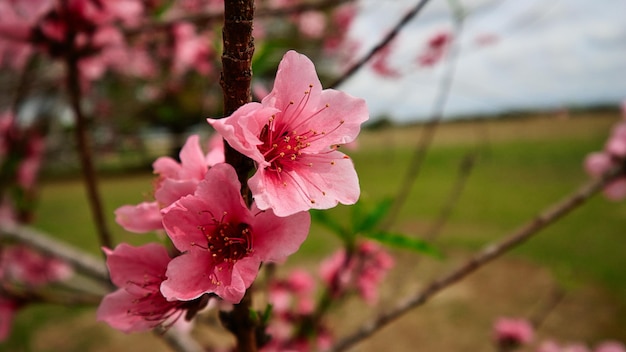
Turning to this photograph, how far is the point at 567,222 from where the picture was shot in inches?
176

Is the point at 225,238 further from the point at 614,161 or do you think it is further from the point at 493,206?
the point at 493,206

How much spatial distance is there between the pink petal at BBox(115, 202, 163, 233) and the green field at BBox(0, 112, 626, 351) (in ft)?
0.23

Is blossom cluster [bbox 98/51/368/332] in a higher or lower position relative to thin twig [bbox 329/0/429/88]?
lower

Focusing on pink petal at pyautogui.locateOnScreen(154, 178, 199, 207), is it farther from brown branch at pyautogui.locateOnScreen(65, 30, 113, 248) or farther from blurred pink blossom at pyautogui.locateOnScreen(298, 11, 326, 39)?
blurred pink blossom at pyautogui.locateOnScreen(298, 11, 326, 39)

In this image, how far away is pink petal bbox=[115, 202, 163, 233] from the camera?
346mm

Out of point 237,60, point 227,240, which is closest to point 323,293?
point 227,240

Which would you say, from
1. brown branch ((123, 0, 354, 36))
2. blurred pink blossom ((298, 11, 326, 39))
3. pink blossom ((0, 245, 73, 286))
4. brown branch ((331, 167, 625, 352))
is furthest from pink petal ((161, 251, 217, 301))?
blurred pink blossom ((298, 11, 326, 39))

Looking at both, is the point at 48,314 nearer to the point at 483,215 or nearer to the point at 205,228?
the point at 205,228

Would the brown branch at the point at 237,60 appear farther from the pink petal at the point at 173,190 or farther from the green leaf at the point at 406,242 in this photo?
the green leaf at the point at 406,242

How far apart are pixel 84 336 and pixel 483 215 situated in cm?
401

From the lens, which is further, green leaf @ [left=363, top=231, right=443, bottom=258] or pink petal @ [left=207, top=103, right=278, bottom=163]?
green leaf @ [left=363, top=231, right=443, bottom=258]

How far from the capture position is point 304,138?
353 millimetres

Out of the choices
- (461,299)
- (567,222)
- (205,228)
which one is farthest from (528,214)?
(205,228)

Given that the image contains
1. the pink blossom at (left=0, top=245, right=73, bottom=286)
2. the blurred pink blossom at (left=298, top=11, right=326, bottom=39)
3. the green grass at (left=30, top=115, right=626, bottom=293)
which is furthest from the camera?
the green grass at (left=30, top=115, right=626, bottom=293)
